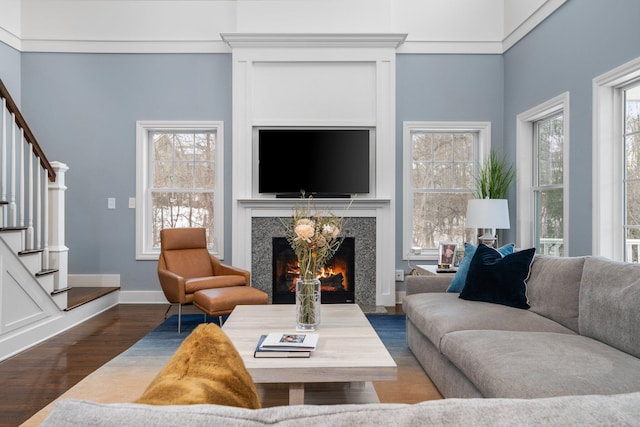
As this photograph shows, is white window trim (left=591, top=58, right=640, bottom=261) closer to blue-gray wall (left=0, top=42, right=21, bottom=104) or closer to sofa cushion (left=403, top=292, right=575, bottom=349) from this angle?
sofa cushion (left=403, top=292, right=575, bottom=349)

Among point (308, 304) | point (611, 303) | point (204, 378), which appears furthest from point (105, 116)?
point (204, 378)

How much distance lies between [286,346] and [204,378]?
1472mm

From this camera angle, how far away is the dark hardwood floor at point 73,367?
246cm

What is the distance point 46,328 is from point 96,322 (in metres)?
0.57

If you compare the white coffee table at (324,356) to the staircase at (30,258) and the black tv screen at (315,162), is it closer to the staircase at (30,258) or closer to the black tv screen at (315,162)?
the staircase at (30,258)

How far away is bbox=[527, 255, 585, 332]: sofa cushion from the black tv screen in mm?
2416

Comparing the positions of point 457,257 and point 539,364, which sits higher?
point 457,257

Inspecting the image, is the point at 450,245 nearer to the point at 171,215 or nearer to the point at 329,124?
the point at 329,124

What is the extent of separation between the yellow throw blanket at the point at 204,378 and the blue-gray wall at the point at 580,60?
331 centimetres

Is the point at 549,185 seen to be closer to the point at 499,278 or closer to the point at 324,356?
the point at 499,278

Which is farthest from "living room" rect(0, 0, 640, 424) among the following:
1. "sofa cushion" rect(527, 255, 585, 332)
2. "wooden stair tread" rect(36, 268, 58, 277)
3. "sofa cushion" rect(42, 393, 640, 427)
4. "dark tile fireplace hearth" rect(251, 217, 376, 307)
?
"sofa cushion" rect(42, 393, 640, 427)

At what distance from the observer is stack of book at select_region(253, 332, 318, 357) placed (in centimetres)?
200

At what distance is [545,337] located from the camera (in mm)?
2133

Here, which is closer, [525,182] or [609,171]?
[609,171]
